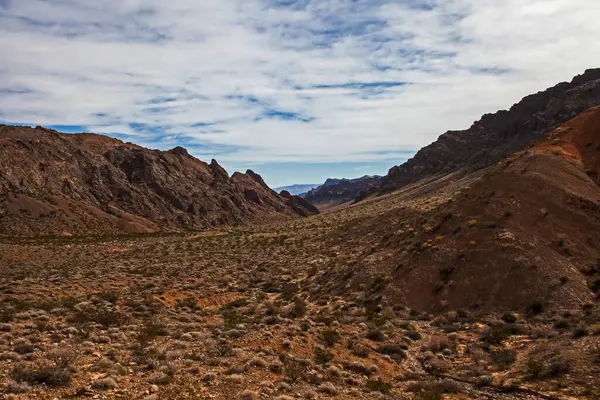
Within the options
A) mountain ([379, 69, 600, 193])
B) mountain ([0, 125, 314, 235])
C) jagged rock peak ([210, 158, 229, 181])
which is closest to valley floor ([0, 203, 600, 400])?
mountain ([0, 125, 314, 235])

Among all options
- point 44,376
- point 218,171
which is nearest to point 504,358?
point 44,376

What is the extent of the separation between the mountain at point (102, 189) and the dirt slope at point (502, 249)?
245 feet

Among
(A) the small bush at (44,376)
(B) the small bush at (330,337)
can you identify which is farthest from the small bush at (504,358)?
(A) the small bush at (44,376)

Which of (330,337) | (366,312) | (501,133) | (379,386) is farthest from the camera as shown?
(501,133)

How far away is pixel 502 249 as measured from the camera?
22.4 metres

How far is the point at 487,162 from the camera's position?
371 ft

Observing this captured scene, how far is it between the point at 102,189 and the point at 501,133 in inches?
5067

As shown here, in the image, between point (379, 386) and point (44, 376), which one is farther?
point (379, 386)

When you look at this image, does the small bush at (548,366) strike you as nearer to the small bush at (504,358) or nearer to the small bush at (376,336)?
the small bush at (504,358)

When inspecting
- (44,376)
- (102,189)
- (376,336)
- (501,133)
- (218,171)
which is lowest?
(376,336)

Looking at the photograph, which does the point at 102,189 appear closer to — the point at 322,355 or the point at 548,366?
the point at 322,355

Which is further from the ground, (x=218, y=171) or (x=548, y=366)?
(x=218, y=171)

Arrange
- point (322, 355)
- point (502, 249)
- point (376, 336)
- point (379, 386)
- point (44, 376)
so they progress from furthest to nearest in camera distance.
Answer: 1. point (502, 249)
2. point (376, 336)
3. point (322, 355)
4. point (379, 386)
5. point (44, 376)

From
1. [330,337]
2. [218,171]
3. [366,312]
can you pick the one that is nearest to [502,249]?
[366,312]
